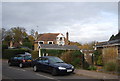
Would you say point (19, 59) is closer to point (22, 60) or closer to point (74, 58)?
point (22, 60)

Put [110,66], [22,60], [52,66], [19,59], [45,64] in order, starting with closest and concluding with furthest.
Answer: [52,66] → [110,66] → [45,64] → [22,60] → [19,59]

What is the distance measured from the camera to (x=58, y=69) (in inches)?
463

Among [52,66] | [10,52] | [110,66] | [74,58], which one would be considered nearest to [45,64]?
[52,66]

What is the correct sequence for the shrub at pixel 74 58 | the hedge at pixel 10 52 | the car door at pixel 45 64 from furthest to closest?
the hedge at pixel 10 52, the shrub at pixel 74 58, the car door at pixel 45 64

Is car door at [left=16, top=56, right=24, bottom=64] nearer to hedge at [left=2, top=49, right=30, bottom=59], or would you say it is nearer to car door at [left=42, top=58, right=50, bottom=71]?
car door at [left=42, top=58, right=50, bottom=71]

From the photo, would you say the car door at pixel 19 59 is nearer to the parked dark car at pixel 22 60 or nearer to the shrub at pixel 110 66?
the parked dark car at pixel 22 60

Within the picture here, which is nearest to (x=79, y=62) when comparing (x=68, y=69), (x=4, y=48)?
(x=68, y=69)

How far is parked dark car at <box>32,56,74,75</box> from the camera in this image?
11.8 meters

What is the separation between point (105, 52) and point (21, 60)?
29.2 ft

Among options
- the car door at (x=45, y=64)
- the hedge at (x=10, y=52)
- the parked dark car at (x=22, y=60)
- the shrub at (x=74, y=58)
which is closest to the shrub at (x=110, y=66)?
the shrub at (x=74, y=58)

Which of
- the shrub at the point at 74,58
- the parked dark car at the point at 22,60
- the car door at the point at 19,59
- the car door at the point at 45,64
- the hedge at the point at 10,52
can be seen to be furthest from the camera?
the hedge at the point at 10,52

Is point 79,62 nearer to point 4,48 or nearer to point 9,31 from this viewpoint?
point 4,48

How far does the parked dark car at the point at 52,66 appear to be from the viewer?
11821mm

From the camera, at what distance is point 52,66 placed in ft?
40.4
